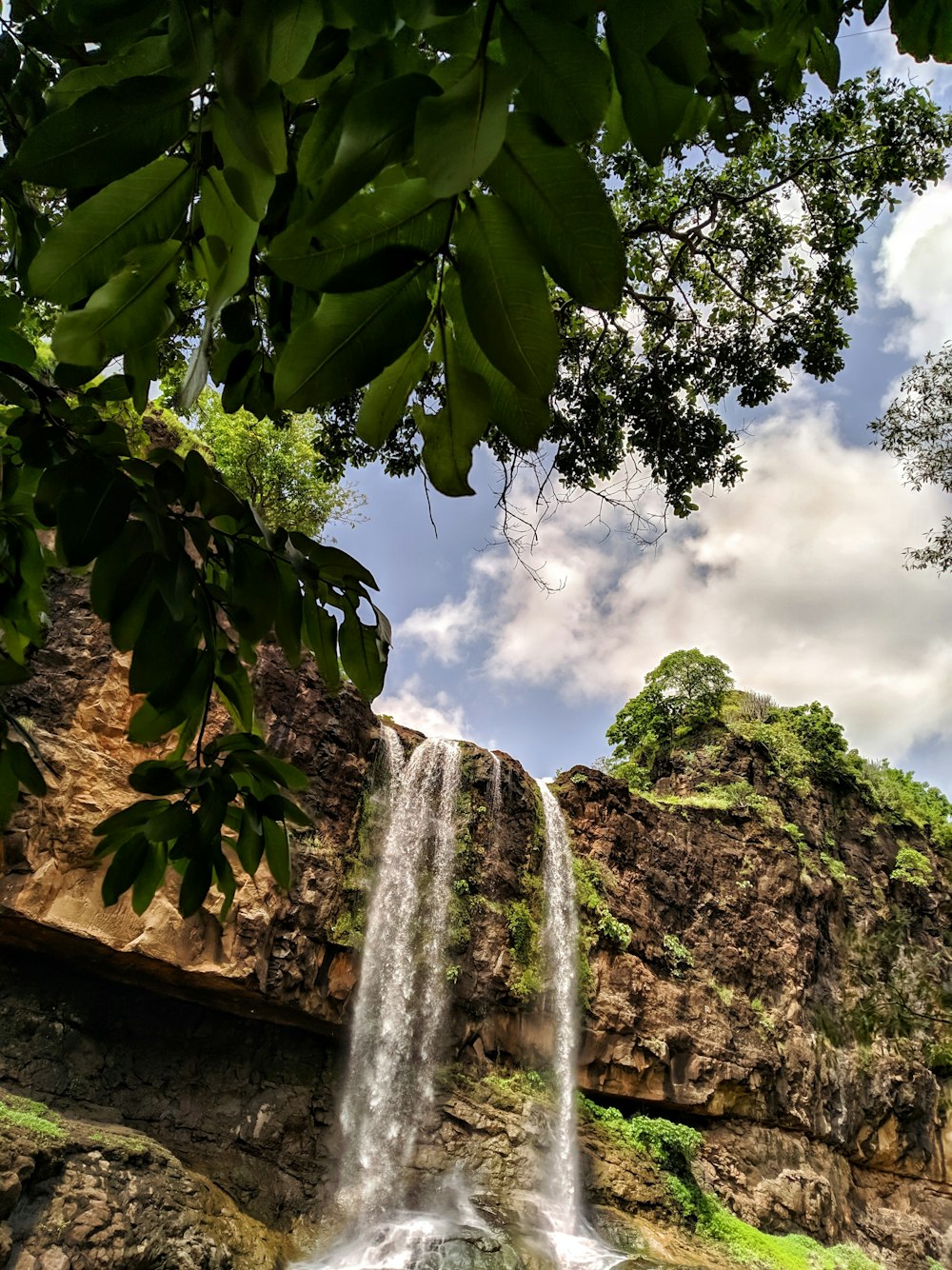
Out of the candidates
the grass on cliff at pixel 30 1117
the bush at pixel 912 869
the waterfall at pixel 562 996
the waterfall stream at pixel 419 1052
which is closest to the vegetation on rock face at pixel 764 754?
the bush at pixel 912 869

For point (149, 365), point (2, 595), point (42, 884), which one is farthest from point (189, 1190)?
Result: point (149, 365)

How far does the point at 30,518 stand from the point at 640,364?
15.3 feet

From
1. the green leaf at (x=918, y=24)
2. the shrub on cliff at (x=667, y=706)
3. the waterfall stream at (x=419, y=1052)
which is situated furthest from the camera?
the shrub on cliff at (x=667, y=706)

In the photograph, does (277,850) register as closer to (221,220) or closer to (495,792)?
(221,220)

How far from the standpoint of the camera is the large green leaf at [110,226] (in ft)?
2.02

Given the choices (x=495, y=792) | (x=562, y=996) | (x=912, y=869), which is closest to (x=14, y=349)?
(x=495, y=792)

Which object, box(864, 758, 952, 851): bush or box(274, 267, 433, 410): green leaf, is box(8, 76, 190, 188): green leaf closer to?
box(274, 267, 433, 410): green leaf

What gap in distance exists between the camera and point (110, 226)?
0.63 meters

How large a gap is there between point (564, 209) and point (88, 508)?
62 cm

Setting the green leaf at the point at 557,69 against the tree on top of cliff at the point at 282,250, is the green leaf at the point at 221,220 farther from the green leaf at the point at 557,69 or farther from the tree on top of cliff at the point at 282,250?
the green leaf at the point at 557,69

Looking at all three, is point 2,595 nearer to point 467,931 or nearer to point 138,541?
point 138,541

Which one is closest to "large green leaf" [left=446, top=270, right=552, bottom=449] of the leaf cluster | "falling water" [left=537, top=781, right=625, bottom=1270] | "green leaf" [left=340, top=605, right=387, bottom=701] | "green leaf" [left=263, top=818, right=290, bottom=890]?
the leaf cluster

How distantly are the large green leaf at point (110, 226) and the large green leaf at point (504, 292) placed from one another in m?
0.28

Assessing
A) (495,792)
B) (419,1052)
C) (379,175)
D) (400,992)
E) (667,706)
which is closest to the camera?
(379,175)
